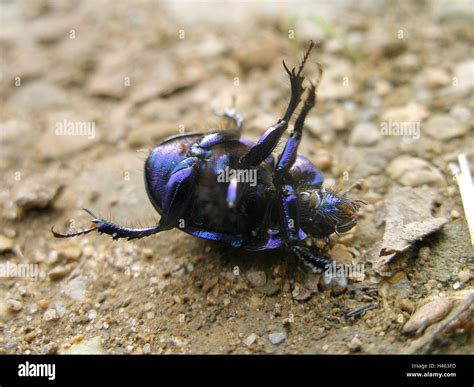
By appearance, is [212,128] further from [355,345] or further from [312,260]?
[355,345]

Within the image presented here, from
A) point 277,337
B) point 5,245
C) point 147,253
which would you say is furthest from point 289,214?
point 5,245

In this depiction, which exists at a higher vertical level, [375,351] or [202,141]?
[202,141]

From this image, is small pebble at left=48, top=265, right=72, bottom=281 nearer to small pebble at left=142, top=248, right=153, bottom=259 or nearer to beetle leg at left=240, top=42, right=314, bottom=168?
small pebble at left=142, top=248, right=153, bottom=259

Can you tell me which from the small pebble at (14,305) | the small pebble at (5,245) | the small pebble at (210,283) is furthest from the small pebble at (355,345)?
the small pebble at (5,245)

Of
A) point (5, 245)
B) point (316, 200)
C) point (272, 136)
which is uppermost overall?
point (272, 136)

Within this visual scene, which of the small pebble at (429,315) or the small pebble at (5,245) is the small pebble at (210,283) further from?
the small pebble at (5,245)

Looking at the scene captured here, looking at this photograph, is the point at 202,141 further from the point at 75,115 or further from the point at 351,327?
the point at 75,115

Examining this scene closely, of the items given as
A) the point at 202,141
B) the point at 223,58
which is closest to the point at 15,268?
the point at 202,141
